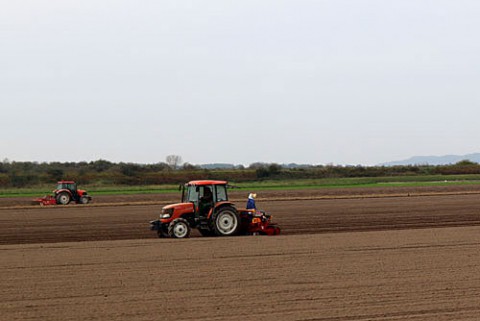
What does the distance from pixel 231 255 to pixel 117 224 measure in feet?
38.3

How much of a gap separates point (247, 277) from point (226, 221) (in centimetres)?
699

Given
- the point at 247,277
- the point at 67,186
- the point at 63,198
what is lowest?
the point at 247,277

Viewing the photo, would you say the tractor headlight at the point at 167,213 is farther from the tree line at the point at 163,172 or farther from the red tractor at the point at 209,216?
the tree line at the point at 163,172

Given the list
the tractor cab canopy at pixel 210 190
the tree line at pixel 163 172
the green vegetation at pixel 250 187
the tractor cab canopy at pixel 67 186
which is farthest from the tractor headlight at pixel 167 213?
the tree line at pixel 163 172

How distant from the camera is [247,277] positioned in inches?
499

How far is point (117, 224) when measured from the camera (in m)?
26.3

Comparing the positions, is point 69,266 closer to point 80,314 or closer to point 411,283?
point 80,314

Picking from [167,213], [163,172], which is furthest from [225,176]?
[167,213]

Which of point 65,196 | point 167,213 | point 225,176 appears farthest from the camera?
point 225,176

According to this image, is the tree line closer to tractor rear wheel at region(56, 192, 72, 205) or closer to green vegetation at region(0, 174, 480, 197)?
green vegetation at region(0, 174, 480, 197)

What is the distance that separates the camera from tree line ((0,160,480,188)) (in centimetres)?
7631

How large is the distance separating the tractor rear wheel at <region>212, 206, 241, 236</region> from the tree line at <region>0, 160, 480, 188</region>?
174 ft

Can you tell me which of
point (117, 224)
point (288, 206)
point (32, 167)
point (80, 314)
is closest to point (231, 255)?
point (80, 314)

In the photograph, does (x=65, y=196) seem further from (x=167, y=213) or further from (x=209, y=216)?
(x=209, y=216)
